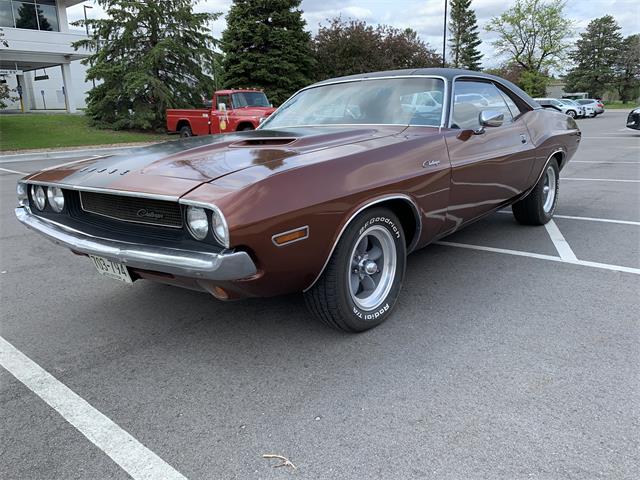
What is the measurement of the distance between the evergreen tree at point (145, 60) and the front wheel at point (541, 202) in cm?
1843

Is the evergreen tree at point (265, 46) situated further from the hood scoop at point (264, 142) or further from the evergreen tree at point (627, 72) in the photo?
the evergreen tree at point (627, 72)

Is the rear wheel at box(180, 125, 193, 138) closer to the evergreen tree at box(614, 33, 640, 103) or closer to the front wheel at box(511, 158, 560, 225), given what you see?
the front wheel at box(511, 158, 560, 225)

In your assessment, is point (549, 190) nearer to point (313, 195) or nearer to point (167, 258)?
point (313, 195)

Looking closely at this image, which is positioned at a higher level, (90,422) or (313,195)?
(313,195)

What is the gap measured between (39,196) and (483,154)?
10.2ft

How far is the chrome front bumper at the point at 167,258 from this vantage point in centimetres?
226

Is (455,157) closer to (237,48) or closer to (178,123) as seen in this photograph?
(178,123)

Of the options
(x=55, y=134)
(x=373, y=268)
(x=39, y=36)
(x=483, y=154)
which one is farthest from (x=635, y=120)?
(x=39, y=36)

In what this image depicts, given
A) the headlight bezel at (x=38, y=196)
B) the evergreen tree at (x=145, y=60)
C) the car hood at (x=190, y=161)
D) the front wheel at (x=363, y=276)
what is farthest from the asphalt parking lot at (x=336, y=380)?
the evergreen tree at (x=145, y=60)

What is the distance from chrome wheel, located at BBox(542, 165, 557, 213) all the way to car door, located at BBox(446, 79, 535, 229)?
31.4 inches

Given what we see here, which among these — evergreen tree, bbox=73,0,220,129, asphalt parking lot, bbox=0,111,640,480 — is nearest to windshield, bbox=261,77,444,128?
asphalt parking lot, bbox=0,111,640,480

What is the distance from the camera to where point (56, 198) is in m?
3.22

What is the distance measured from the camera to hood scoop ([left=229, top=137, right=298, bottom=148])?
3164 mm

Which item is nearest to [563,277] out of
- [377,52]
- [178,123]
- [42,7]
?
[178,123]
